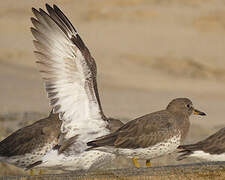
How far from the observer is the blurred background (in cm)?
2536

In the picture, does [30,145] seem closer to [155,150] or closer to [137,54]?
[155,150]

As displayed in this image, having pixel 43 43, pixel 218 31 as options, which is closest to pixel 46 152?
pixel 43 43

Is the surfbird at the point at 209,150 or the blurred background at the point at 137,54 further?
the blurred background at the point at 137,54

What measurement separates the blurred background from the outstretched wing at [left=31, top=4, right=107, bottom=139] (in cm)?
1127

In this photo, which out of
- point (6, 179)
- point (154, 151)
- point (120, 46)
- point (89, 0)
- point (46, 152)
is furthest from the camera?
point (89, 0)

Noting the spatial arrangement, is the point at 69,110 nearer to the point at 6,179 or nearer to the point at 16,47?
the point at 6,179

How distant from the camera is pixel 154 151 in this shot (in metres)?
8.91

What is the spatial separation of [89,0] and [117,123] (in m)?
29.8

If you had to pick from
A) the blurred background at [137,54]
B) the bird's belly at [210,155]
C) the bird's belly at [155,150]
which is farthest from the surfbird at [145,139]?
the blurred background at [137,54]

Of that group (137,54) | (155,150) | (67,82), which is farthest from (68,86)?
(137,54)

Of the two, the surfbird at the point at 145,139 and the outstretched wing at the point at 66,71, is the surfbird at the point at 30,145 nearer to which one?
the outstretched wing at the point at 66,71

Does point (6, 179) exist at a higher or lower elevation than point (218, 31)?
lower

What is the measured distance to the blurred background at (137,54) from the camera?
83.2 feet

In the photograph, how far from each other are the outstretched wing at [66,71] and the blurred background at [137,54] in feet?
37.0
